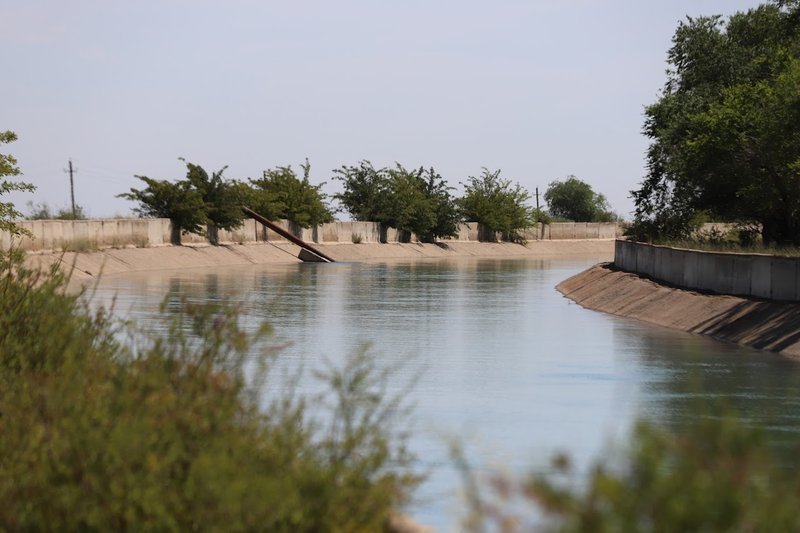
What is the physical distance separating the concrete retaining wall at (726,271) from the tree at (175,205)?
121ft

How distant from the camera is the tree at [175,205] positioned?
A: 82812mm

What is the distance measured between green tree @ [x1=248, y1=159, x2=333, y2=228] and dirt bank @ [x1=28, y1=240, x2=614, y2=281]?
8.70 ft

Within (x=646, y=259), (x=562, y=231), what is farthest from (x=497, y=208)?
(x=646, y=259)

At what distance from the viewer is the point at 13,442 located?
30.3 feet

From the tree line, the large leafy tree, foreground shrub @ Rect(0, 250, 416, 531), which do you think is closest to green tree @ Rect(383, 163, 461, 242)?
the tree line

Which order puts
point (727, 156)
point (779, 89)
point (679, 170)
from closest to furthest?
point (779, 89)
point (727, 156)
point (679, 170)

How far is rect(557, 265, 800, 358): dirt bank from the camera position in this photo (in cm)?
3241

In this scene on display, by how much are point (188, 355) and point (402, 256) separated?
9565 centimetres

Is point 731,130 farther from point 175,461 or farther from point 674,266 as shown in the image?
point 175,461

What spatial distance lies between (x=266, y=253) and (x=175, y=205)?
26.5 ft

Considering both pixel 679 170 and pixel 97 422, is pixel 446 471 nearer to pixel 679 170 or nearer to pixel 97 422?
pixel 97 422

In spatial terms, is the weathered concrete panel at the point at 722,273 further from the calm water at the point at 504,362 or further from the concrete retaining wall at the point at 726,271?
the calm water at the point at 504,362

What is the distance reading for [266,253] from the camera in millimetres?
88938

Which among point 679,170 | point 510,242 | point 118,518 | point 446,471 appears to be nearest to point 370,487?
point 118,518
